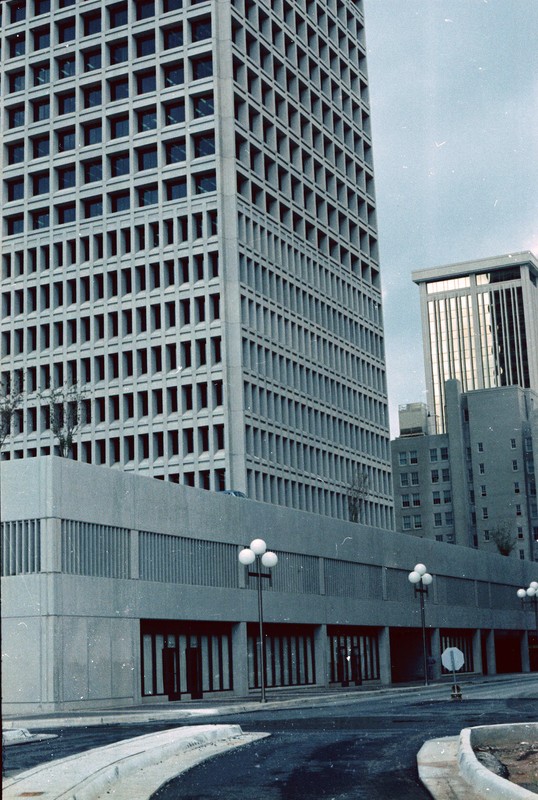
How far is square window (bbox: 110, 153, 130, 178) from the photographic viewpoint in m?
89.8

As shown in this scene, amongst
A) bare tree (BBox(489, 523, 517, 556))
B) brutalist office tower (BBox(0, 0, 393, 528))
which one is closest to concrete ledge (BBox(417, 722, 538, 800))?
brutalist office tower (BBox(0, 0, 393, 528))

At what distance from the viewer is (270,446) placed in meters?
86.8

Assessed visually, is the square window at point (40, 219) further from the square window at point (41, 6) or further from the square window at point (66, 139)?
the square window at point (41, 6)

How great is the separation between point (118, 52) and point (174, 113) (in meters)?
8.10

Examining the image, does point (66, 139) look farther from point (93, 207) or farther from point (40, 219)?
point (40, 219)

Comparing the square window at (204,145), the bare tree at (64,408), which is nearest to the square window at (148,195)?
the square window at (204,145)

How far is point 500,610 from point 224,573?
165ft

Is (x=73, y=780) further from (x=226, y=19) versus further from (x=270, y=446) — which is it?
(x=226, y=19)

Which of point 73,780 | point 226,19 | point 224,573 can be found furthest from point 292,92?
point 73,780

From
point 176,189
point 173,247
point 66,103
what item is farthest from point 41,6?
point 173,247

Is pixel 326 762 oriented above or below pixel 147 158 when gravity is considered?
below

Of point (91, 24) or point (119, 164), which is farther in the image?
point (91, 24)

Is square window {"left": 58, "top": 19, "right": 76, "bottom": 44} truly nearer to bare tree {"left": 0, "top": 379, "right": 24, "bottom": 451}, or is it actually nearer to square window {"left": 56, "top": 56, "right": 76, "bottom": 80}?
square window {"left": 56, "top": 56, "right": 76, "bottom": 80}

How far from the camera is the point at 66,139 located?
302ft
